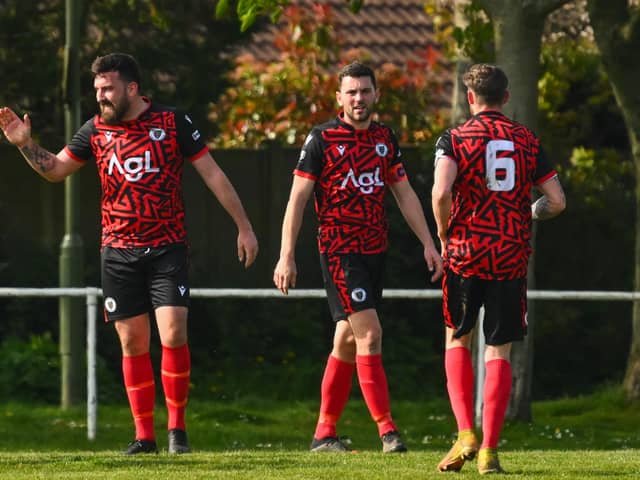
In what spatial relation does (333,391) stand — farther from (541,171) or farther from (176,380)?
(541,171)

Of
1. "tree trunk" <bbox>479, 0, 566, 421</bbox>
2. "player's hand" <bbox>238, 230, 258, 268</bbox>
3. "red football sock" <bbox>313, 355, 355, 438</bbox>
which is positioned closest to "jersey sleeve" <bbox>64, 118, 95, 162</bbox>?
"player's hand" <bbox>238, 230, 258, 268</bbox>

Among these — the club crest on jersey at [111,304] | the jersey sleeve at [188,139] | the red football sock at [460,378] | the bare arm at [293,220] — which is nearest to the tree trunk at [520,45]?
the bare arm at [293,220]

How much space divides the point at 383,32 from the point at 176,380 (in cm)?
1433

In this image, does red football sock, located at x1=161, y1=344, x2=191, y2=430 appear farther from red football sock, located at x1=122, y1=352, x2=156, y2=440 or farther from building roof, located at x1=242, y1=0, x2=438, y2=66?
building roof, located at x1=242, y1=0, x2=438, y2=66

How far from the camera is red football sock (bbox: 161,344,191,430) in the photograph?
29.7 ft

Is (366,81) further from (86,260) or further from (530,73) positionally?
(86,260)

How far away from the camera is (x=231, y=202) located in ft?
29.2

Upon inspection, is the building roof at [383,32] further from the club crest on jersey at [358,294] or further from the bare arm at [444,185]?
the bare arm at [444,185]

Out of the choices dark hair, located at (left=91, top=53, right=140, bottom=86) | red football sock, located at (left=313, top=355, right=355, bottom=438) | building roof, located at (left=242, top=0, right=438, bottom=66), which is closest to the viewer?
dark hair, located at (left=91, top=53, right=140, bottom=86)

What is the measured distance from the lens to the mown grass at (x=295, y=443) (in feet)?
26.3

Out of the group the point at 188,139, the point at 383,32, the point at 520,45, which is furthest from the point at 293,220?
the point at 383,32

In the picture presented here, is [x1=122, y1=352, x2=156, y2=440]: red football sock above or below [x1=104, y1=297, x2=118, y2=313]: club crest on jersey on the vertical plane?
below

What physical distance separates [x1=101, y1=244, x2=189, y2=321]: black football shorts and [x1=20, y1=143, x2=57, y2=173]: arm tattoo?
52 cm

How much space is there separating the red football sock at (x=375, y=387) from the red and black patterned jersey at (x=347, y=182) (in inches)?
23.9
